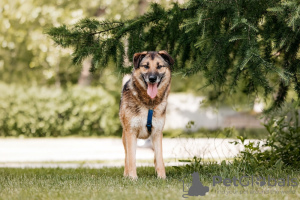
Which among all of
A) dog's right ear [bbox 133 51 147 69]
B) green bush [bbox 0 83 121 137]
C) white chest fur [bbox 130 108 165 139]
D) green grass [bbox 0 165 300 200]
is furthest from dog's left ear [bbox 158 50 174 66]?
green bush [bbox 0 83 121 137]

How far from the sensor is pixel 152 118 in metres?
5.43

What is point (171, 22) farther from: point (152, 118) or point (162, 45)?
point (152, 118)

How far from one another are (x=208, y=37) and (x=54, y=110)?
42.5ft

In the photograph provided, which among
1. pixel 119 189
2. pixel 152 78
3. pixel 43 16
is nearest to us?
pixel 119 189

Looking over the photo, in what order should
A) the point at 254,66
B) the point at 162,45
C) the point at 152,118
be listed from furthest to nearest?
1. the point at 162,45
2. the point at 152,118
3. the point at 254,66

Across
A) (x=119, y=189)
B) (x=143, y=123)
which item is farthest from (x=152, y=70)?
(x=119, y=189)

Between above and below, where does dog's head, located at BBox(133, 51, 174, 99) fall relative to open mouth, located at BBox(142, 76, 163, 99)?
above

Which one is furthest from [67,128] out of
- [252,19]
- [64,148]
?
[252,19]

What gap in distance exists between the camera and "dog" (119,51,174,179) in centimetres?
525

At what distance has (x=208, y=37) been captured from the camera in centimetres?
532

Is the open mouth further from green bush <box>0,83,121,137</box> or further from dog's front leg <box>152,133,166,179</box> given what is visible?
green bush <box>0,83,121,137</box>

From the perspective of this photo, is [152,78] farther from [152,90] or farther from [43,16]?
[43,16]

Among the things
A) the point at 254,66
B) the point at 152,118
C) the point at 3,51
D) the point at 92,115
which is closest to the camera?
the point at 254,66

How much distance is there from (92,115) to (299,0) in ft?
44.7
